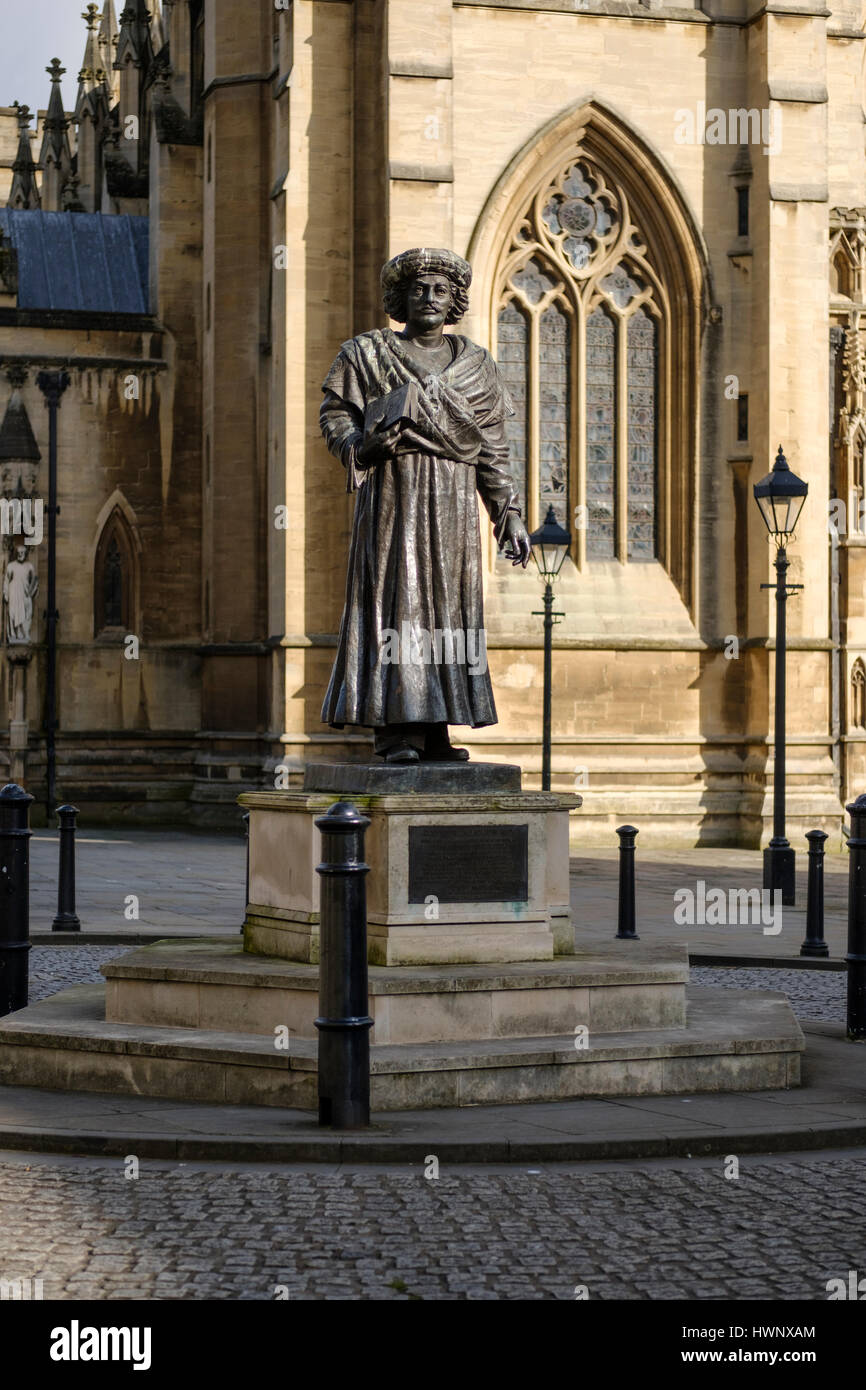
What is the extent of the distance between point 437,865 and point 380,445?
1910 millimetres

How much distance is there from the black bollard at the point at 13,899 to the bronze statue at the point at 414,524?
160cm

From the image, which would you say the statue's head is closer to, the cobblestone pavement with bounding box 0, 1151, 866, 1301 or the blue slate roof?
the cobblestone pavement with bounding box 0, 1151, 866, 1301

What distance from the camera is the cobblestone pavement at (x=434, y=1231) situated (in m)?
5.32

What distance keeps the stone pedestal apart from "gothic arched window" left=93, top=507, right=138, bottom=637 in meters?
20.9

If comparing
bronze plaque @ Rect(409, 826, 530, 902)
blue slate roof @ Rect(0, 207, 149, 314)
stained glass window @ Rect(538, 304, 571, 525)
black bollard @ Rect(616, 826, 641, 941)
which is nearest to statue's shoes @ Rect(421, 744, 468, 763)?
bronze plaque @ Rect(409, 826, 530, 902)

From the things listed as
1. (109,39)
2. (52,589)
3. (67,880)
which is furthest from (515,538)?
(109,39)

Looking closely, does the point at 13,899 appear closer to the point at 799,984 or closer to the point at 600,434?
the point at 799,984

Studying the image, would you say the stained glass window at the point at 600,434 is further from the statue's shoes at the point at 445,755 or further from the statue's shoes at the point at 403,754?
the statue's shoes at the point at 403,754

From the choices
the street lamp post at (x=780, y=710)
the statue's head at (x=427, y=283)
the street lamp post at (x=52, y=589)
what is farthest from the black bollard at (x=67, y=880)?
the street lamp post at (x=52, y=589)

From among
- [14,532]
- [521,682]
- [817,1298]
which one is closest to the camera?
[817,1298]

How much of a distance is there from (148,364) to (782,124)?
33.1ft

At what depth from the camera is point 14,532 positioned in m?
28.1
